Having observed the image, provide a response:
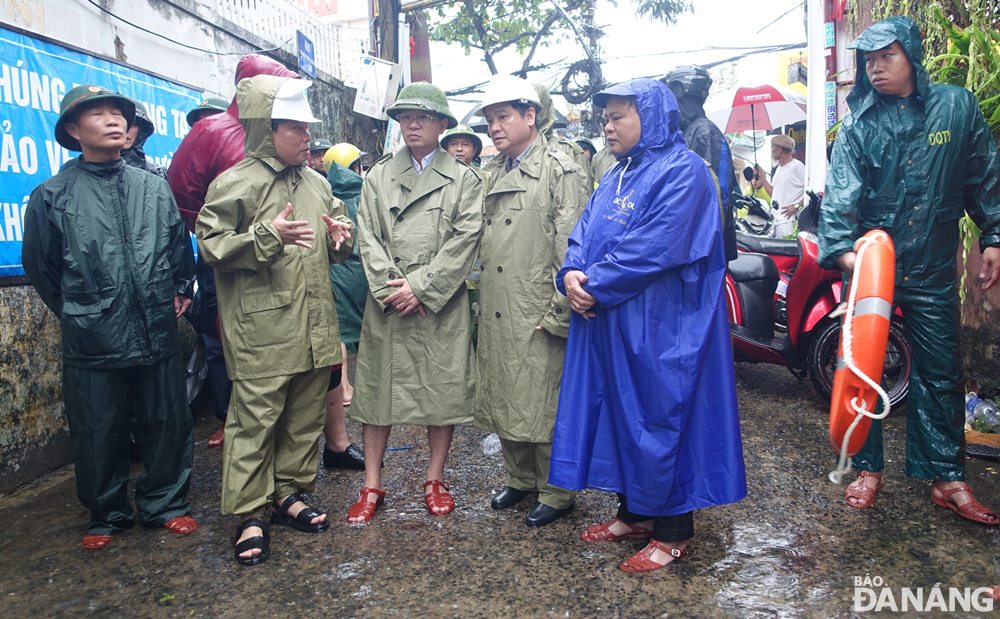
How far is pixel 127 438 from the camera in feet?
10.9

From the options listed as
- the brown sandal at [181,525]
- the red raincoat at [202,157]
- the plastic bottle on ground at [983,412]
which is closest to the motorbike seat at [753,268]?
the plastic bottle on ground at [983,412]

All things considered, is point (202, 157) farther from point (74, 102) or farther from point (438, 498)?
point (438, 498)

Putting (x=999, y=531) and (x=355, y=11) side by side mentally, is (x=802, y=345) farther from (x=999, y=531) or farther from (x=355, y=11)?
(x=355, y=11)

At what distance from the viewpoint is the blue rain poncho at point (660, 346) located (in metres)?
2.70

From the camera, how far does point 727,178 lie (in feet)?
16.2

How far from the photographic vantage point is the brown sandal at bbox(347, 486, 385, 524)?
3.34 m

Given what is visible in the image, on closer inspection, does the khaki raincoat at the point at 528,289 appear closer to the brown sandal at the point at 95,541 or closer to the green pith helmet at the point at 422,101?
the green pith helmet at the point at 422,101

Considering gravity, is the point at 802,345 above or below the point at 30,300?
below

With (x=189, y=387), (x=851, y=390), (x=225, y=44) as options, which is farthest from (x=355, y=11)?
(x=851, y=390)

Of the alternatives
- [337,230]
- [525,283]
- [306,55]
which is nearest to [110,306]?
[337,230]

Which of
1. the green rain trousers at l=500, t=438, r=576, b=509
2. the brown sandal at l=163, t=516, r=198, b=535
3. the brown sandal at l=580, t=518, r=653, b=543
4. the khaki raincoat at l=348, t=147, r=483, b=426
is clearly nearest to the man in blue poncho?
the brown sandal at l=580, t=518, r=653, b=543

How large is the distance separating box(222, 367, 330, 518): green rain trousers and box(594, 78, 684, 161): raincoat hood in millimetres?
1829

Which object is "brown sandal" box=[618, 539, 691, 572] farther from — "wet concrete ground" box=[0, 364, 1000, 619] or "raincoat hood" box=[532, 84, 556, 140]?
"raincoat hood" box=[532, 84, 556, 140]

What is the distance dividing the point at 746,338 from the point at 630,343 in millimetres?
2876
